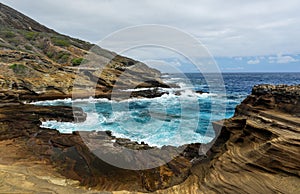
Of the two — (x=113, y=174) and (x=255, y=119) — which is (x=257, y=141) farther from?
(x=113, y=174)

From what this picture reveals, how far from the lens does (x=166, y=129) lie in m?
15.3

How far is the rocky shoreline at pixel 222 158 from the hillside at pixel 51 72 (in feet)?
52.0

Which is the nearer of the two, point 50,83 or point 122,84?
point 50,83

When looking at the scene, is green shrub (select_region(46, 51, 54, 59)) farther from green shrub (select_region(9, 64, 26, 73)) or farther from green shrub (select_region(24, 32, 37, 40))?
green shrub (select_region(9, 64, 26, 73))

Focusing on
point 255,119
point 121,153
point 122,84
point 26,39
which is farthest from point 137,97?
point 26,39

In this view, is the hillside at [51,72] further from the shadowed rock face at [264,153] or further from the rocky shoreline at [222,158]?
the shadowed rock face at [264,153]

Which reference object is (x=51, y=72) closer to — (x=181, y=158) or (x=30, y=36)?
(x=30, y=36)

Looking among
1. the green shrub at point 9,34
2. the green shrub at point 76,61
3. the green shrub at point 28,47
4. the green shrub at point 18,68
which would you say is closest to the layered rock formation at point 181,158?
the green shrub at point 18,68

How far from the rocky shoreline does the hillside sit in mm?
15851

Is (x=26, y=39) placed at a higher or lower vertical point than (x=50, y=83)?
higher

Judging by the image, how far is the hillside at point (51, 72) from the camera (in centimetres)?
2623

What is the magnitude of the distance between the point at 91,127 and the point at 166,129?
464 centimetres

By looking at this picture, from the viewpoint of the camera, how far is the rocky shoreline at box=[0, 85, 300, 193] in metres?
4.74

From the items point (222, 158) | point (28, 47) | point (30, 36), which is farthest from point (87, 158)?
point (30, 36)
